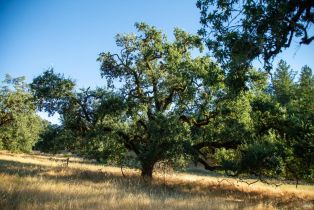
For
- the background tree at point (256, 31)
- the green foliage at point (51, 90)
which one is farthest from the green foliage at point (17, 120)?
the background tree at point (256, 31)

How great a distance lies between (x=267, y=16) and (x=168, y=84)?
1448 cm

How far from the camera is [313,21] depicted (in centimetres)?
1038

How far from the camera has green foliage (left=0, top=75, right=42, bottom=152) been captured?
48.7 m

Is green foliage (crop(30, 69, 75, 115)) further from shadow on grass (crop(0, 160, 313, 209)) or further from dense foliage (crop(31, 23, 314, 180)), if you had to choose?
shadow on grass (crop(0, 160, 313, 209))

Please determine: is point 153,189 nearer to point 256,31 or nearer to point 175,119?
point 175,119

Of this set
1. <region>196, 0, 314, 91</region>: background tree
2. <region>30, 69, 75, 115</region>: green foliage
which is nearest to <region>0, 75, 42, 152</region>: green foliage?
<region>30, 69, 75, 115</region>: green foliage

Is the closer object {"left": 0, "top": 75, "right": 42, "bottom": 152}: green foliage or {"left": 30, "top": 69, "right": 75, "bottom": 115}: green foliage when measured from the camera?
{"left": 30, "top": 69, "right": 75, "bottom": 115}: green foliage

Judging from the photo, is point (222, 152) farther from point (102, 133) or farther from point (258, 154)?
point (102, 133)

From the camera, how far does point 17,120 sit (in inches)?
2012

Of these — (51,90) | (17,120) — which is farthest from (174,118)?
(17,120)

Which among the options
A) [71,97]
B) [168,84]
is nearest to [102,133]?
[71,97]

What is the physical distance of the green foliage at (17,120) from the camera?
48656 mm

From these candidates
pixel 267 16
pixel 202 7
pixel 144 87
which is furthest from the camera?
pixel 144 87

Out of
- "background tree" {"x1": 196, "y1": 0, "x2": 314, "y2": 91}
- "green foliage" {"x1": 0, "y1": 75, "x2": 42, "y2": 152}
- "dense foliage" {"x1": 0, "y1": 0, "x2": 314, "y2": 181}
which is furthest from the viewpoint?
"green foliage" {"x1": 0, "y1": 75, "x2": 42, "y2": 152}
